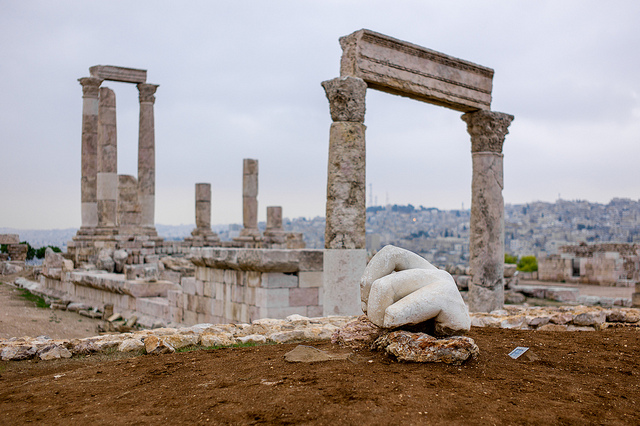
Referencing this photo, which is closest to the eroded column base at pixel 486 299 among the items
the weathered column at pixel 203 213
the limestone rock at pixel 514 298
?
the limestone rock at pixel 514 298

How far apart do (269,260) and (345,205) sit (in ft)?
5.75

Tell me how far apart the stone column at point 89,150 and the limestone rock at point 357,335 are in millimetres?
20289

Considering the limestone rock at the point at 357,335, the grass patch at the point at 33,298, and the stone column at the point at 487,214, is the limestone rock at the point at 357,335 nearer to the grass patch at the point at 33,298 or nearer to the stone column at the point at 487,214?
the stone column at the point at 487,214

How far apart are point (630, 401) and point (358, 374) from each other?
68.9 inches

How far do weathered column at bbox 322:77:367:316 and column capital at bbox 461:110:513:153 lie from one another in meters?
3.19

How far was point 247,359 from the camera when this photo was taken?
4680 mm

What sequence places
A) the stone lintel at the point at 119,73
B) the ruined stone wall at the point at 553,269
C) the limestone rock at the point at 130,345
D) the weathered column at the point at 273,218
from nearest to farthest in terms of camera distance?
the limestone rock at the point at 130,345 < the ruined stone wall at the point at 553,269 < the stone lintel at the point at 119,73 < the weathered column at the point at 273,218

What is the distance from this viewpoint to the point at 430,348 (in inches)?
163

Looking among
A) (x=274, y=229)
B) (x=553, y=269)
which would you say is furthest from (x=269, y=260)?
(x=274, y=229)

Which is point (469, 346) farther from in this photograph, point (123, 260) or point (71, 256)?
point (71, 256)

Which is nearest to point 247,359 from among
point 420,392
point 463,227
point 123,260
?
point 420,392

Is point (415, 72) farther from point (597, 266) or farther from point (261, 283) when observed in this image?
point (597, 266)

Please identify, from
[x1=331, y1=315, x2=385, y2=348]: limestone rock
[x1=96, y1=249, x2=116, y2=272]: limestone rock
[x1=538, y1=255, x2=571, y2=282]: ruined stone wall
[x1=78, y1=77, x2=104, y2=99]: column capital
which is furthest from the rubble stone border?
[x1=78, y1=77, x2=104, y2=99]: column capital

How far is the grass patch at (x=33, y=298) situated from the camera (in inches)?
605
